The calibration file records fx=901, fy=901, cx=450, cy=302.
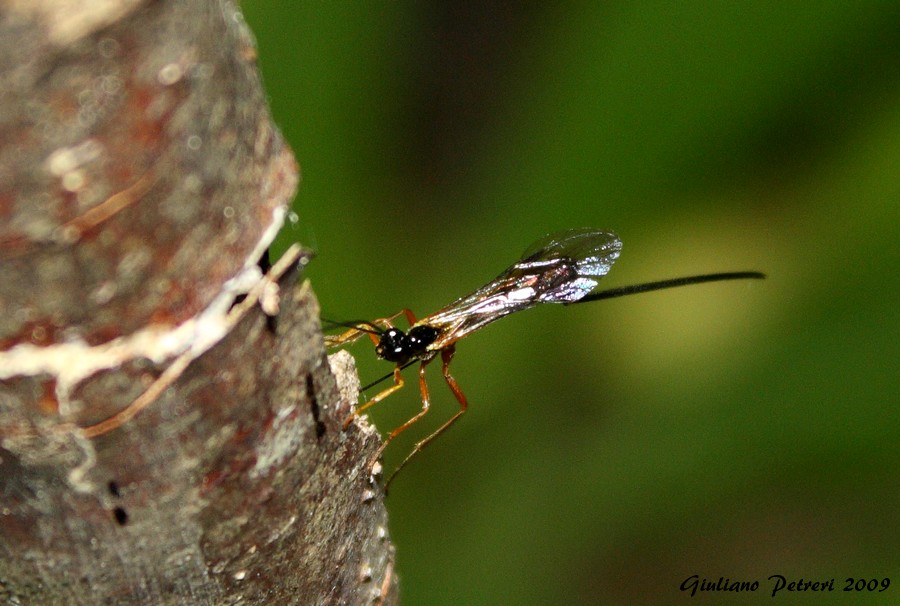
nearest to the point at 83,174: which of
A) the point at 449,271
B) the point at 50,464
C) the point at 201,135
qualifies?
the point at 201,135

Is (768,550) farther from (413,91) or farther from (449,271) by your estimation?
(413,91)

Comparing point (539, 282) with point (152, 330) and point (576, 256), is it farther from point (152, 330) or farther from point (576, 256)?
point (152, 330)

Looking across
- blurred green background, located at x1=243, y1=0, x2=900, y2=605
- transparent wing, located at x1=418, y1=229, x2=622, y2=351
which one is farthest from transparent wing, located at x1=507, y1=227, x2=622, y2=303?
blurred green background, located at x1=243, y1=0, x2=900, y2=605

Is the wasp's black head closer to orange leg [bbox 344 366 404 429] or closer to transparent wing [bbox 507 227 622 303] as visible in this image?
orange leg [bbox 344 366 404 429]

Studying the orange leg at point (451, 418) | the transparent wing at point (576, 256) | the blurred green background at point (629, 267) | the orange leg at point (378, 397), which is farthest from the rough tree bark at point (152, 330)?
the blurred green background at point (629, 267)

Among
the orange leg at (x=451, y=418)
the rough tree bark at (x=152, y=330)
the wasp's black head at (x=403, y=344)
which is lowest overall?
the rough tree bark at (x=152, y=330)

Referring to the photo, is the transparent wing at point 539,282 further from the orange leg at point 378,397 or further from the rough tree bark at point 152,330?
the rough tree bark at point 152,330
